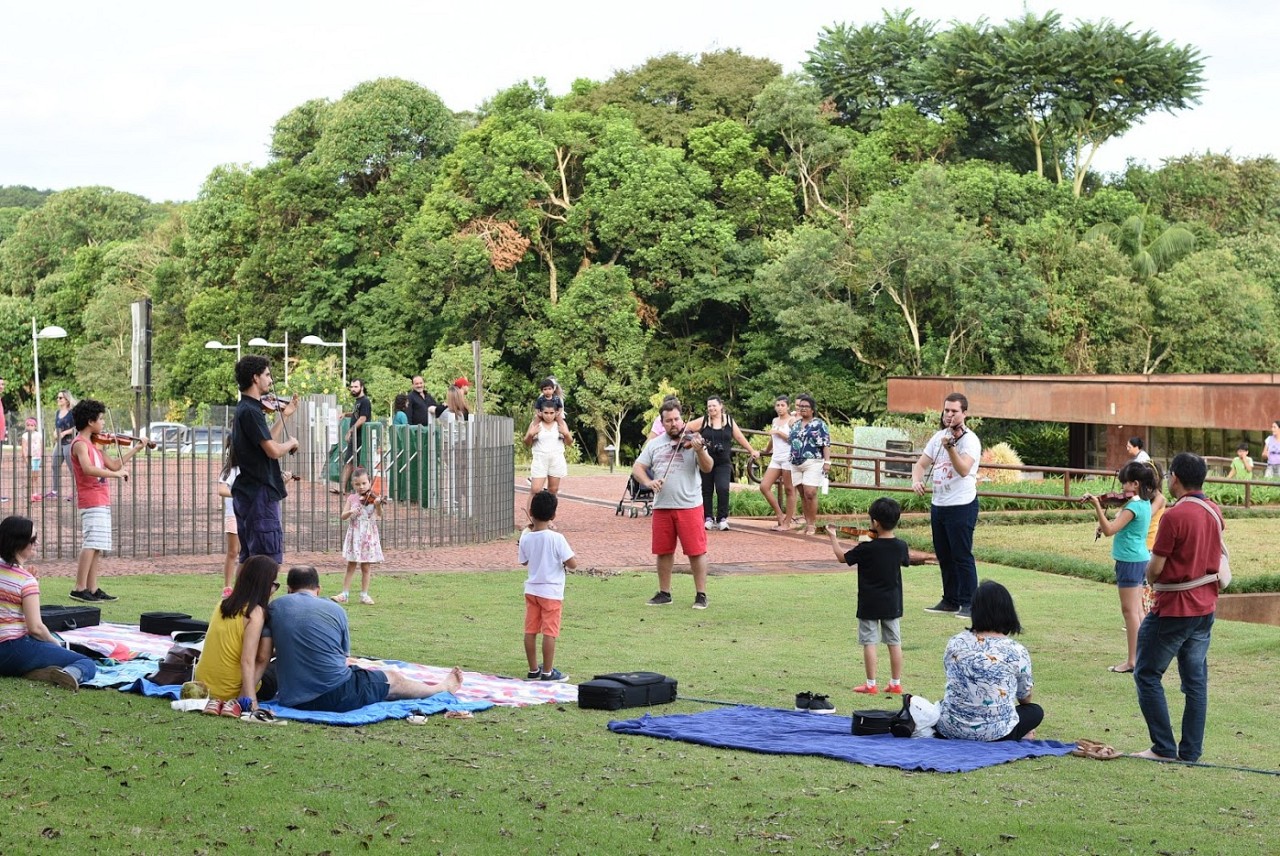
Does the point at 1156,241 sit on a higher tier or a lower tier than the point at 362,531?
higher

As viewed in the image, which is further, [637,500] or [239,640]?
[637,500]

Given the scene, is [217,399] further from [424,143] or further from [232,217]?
[424,143]

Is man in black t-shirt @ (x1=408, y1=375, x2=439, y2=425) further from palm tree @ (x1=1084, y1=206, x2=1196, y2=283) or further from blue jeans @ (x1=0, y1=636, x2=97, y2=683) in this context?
palm tree @ (x1=1084, y1=206, x2=1196, y2=283)

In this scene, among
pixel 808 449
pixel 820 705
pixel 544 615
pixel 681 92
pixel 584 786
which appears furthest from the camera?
pixel 681 92

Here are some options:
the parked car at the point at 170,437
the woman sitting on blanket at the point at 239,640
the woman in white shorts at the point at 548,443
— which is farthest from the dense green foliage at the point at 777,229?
the woman sitting on blanket at the point at 239,640

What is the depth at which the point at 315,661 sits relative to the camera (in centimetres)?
905

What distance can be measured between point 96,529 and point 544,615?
4.95m

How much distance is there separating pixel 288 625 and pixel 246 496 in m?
2.62

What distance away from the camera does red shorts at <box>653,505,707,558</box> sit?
14375 mm

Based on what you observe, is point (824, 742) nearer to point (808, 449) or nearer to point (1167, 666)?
point (1167, 666)

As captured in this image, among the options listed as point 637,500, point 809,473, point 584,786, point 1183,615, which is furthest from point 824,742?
point 637,500

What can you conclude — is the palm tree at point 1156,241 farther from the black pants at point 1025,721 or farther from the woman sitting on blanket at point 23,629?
the woman sitting on blanket at point 23,629

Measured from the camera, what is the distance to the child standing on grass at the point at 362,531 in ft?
46.0

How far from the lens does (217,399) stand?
63.8 meters
